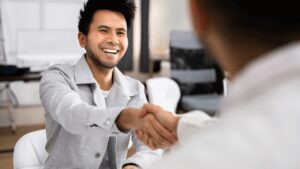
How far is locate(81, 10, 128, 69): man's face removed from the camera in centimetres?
151

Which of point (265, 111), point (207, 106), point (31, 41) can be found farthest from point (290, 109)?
point (31, 41)

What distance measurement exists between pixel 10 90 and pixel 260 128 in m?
4.49

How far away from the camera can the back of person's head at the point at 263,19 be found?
39cm

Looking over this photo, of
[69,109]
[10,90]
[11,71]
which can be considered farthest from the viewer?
[10,90]

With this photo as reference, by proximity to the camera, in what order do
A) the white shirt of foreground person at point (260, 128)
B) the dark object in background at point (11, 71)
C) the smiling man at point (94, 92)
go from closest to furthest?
the white shirt of foreground person at point (260, 128), the smiling man at point (94, 92), the dark object in background at point (11, 71)

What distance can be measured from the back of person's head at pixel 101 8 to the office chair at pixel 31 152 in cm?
49

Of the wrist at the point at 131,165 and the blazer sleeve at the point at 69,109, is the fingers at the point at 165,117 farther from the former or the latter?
the wrist at the point at 131,165

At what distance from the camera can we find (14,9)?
15.4ft

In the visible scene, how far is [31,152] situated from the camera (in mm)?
1530

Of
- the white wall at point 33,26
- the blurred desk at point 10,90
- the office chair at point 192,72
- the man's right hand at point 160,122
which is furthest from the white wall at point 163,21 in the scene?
the man's right hand at point 160,122

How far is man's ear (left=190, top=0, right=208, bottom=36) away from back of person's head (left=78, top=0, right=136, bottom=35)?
109 centimetres

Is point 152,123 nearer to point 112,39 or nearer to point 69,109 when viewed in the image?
point 69,109

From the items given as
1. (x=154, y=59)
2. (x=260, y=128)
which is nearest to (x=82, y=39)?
(x=260, y=128)

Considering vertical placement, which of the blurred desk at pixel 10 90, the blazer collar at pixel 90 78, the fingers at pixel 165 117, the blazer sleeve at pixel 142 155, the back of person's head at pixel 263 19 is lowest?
the blurred desk at pixel 10 90
